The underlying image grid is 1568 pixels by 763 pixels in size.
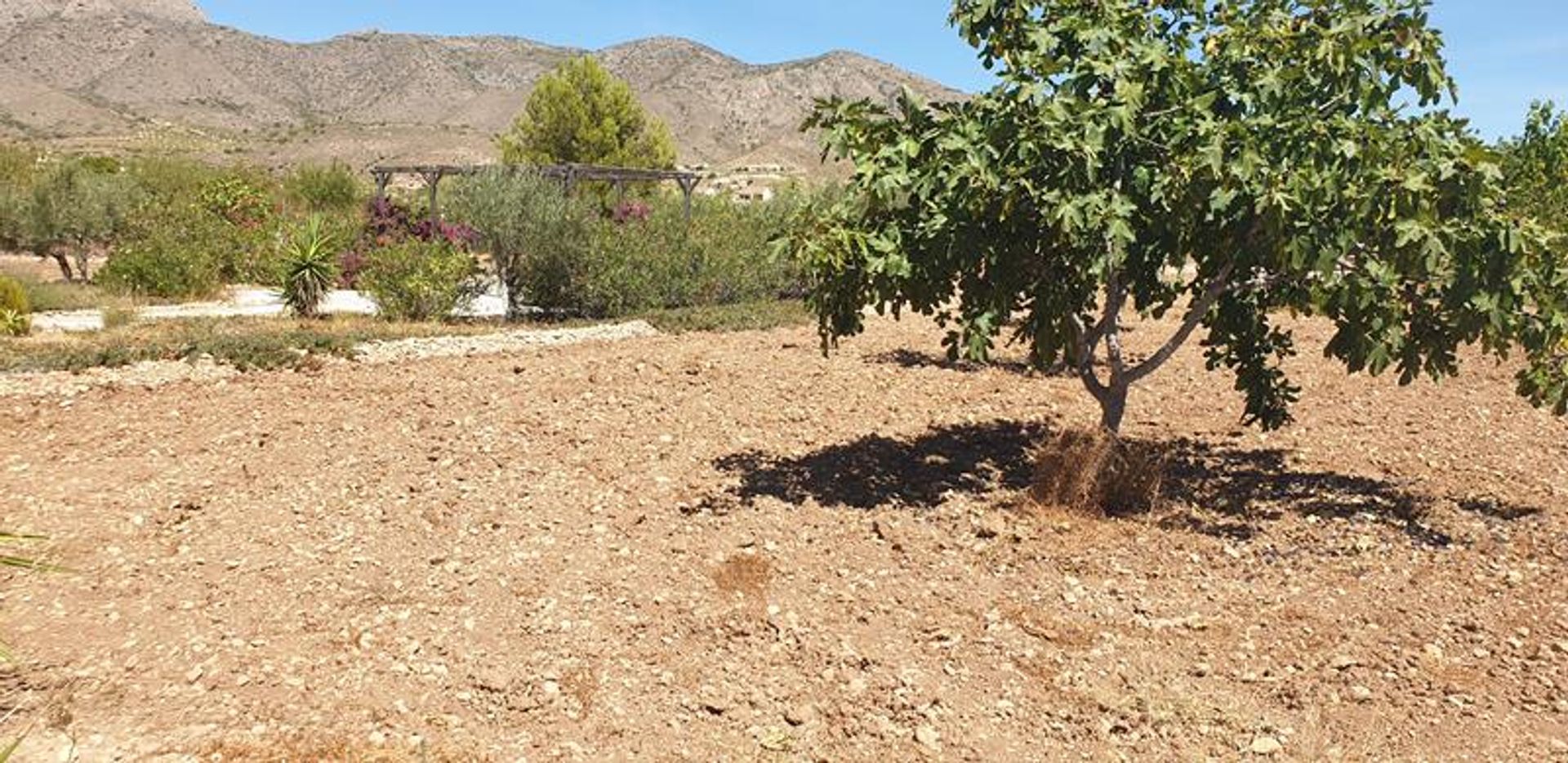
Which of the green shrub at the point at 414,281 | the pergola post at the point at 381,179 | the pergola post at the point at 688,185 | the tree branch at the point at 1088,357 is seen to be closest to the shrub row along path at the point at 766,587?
the tree branch at the point at 1088,357

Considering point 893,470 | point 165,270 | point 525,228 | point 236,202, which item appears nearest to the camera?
point 893,470

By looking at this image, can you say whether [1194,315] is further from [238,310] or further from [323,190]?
[323,190]

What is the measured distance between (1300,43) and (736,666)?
4.41m

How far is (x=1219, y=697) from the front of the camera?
400 cm

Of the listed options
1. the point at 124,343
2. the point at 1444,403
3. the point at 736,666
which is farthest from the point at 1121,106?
the point at 124,343

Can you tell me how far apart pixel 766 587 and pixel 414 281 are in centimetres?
1230

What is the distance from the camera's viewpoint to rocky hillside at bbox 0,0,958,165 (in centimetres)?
7762

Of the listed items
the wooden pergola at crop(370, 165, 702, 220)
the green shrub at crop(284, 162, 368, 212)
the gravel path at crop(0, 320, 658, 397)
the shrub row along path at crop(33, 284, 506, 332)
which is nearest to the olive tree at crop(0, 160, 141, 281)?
the shrub row along path at crop(33, 284, 506, 332)

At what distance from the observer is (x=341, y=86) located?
109 metres

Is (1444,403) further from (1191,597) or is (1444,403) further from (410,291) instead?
(410,291)

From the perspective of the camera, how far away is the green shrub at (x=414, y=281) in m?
15.7

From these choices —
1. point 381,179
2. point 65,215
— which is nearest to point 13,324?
point 381,179

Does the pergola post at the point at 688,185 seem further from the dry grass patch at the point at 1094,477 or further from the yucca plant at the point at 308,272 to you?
the dry grass patch at the point at 1094,477

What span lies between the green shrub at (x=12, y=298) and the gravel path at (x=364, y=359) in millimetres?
6508
